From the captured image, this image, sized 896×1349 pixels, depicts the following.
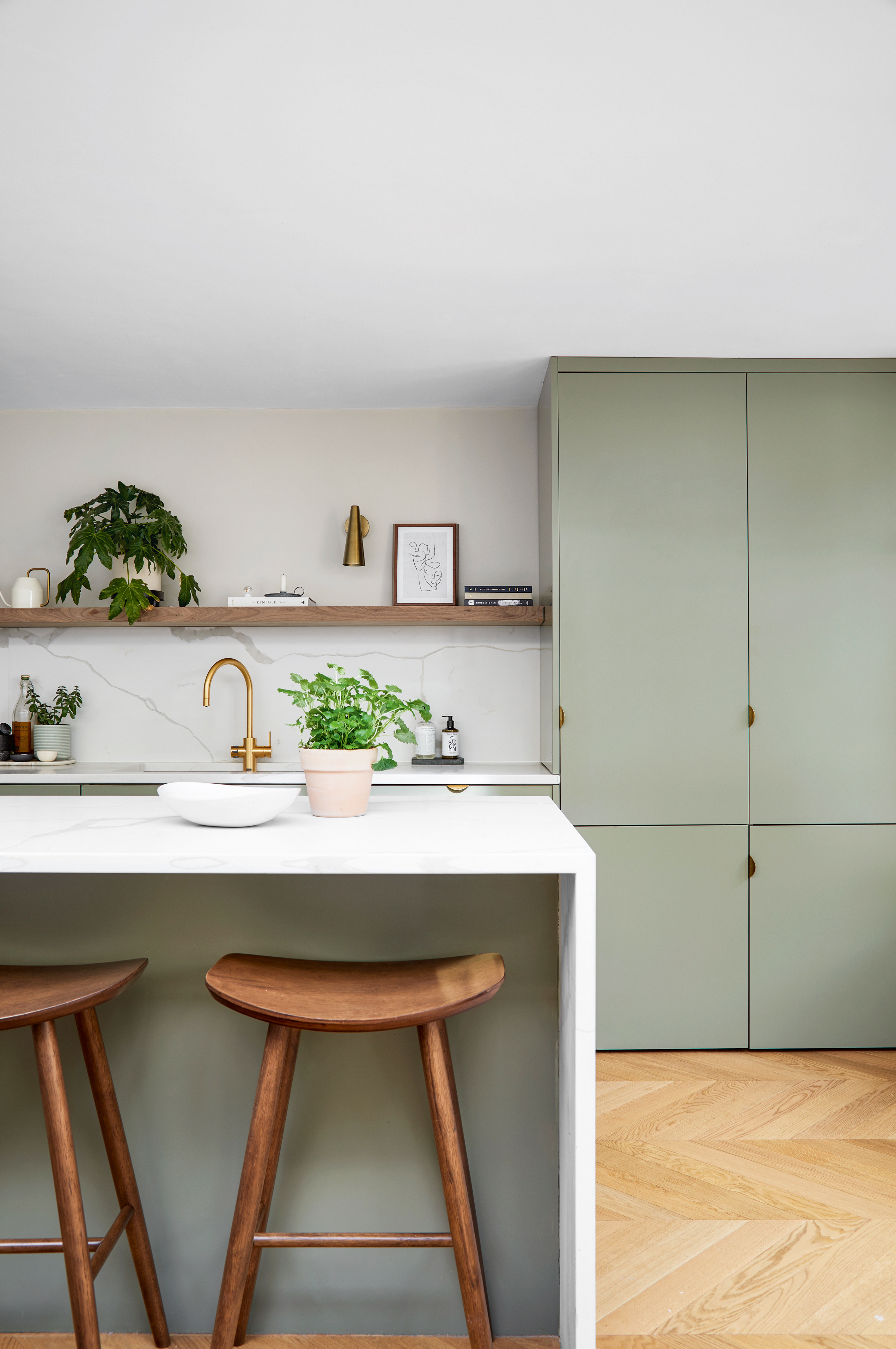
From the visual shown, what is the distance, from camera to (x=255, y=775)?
9.61ft

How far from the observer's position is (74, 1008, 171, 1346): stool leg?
135cm

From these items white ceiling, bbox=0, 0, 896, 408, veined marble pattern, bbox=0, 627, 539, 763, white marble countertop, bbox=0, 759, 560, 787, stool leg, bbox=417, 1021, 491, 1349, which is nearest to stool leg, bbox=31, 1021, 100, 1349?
stool leg, bbox=417, 1021, 491, 1349

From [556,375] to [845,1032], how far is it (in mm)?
2428

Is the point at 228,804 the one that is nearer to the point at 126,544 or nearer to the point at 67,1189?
the point at 67,1189

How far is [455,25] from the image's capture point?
144 cm

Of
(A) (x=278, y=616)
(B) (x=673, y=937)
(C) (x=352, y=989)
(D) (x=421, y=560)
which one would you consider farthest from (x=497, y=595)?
(C) (x=352, y=989)

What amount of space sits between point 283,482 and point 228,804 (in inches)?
92.1

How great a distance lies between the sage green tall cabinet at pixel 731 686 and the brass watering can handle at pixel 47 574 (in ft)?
6.66

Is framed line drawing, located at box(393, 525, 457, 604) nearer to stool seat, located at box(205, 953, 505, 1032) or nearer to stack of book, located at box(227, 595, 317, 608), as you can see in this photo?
stack of book, located at box(227, 595, 317, 608)

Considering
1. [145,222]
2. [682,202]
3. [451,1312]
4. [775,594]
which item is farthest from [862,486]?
[451,1312]

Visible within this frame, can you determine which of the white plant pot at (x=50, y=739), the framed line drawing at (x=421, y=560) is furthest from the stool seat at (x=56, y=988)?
the framed line drawing at (x=421, y=560)

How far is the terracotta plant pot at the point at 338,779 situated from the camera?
1466mm

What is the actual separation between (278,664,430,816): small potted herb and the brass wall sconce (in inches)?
72.8

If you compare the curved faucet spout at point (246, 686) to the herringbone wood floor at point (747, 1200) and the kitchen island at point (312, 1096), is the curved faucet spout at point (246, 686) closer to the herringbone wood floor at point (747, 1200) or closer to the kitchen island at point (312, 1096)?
the kitchen island at point (312, 1096)
